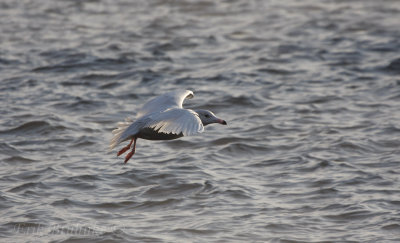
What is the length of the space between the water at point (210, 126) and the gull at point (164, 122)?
0.76m

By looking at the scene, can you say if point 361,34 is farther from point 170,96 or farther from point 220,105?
point 170,96

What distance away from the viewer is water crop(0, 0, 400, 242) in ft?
24.9

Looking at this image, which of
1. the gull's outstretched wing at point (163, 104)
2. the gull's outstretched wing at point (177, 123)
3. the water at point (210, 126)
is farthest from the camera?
the gull's outstretched wing at point (163, 104)

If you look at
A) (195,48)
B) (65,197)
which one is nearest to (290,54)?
(195,48)

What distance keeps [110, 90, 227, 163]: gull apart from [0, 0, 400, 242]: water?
2.49 ft

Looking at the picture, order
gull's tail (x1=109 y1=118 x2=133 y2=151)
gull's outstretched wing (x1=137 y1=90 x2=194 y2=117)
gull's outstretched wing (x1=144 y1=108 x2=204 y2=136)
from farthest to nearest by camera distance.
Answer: gull's outstretched wing (x1=137 y1=90 x2=194 y2=117) < gull's tail (x1=109 y1=118 x2=133 y2=151) < gull's outstretched wing (x1=144 y1=108 x2=204 y2=136)

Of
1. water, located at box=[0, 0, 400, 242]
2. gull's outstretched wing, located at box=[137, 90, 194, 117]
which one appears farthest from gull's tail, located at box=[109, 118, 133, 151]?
water, located at box=[0, 0, 400, 242]

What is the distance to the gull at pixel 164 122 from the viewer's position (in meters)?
6.87

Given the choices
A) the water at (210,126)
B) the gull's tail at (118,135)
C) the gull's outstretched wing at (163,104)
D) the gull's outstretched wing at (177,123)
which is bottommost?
the water at (210,126)

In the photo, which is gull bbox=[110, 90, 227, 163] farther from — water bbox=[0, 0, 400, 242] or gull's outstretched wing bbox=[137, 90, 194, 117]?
water bbox=[0, 0, 400, 242]

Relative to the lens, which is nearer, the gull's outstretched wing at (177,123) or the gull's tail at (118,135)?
the gull's outstretched wing at (177,123)

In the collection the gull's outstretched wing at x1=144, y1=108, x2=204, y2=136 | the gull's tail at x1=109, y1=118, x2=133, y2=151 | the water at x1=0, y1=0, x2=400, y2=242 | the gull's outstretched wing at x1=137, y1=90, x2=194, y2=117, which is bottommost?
the water at x1=0, y1=0, x2=400, y2=242

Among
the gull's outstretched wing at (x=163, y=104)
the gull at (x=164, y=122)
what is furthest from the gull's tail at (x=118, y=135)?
the gull's outstretched wing at (x=163, y=104)

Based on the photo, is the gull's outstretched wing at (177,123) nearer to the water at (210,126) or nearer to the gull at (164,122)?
the gull at (164,122)
